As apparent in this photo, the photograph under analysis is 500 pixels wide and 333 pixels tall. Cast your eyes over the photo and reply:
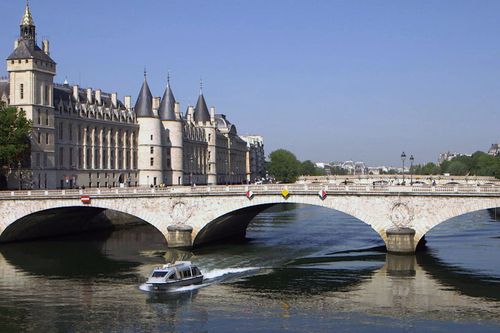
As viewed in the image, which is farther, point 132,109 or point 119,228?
point 132,109

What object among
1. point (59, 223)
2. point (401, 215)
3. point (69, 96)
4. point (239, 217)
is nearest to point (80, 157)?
point (69, 96)

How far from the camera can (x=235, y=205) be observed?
212 feet

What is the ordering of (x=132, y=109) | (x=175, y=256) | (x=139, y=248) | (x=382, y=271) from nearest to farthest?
(x=382, y=271) < (x=175, y=256) < (x=139, y=248) < (x=132, y=109)

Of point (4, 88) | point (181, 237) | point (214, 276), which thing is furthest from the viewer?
point (4, 88)

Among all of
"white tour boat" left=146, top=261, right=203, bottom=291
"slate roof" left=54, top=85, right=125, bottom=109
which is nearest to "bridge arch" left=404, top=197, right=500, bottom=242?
"white tour boat" left=146, top=261, right=203, bottom=291

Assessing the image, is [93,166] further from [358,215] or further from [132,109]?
[358,215]

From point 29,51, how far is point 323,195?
1752 inches

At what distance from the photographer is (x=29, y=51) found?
8819cm

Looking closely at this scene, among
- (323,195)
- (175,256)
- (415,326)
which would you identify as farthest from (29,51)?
(415,326)

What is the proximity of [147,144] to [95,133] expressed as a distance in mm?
12350

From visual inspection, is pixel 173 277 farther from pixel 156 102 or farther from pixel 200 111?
pixel 200 111

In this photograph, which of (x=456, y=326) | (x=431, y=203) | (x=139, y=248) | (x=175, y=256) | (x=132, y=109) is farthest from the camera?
(x=132, y=109)

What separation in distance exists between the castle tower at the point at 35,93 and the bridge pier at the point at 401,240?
4898 centimetres

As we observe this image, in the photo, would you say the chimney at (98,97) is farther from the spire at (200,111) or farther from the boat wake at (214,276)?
the boat wake at (214,276)
